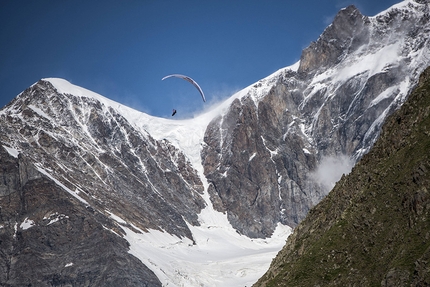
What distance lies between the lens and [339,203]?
7962 centimetres

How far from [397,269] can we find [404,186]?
10954mm

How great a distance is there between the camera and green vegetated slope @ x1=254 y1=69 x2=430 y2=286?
6169cm

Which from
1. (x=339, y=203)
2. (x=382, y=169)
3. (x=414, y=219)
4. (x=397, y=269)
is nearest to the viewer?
(x=397, y=269)

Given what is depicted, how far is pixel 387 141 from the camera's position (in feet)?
257

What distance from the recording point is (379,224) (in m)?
68.1

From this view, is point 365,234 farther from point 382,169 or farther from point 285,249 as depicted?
point 285,249

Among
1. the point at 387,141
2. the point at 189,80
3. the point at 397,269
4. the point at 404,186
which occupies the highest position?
the point at 189,80

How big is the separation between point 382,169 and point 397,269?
1692 centimetres

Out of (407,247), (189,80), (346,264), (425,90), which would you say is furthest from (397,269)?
(189,80)

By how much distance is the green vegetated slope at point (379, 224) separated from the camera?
61688 millimetres

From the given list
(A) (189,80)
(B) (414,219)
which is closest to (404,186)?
(B) (414,219)

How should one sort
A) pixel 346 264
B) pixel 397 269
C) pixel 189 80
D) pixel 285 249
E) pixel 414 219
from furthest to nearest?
pixel 189 80 → pixel 285 249 → pixel 346 264 → pixel 414 219 → pixel 397 269

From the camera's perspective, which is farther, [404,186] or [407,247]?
[404,186]

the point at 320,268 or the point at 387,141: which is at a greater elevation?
the point at 387,141
